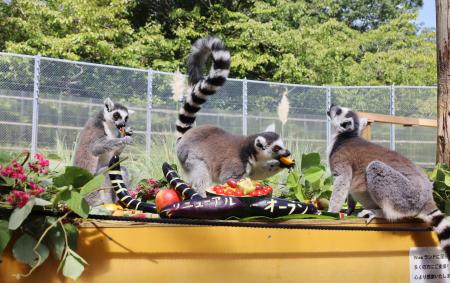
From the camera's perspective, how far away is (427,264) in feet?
8.01

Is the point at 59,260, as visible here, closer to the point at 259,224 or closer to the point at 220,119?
the point at 259,224

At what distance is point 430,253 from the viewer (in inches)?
96.9

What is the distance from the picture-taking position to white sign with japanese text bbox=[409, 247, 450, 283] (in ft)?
7.92

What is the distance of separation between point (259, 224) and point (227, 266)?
181mm

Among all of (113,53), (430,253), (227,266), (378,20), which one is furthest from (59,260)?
(378,20)

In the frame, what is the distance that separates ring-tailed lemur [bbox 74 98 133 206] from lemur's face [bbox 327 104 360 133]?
156 cm

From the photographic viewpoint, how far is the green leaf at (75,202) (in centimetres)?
172

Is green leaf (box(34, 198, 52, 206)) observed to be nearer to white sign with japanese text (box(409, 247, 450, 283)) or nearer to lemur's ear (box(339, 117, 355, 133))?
white sign with japanese text (box(409, 247, 450, 283))

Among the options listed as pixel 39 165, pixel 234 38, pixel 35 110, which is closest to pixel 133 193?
pixel 39 165

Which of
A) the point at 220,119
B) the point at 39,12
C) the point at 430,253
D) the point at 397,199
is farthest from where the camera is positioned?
the point at 39,12

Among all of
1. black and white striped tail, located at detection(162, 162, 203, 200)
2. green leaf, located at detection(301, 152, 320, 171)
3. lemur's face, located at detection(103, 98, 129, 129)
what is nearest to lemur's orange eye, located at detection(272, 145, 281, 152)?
green leaf, located at detection(301, 152, 320, 171)

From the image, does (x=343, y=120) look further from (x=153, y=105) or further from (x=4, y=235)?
(x=153, y=105)

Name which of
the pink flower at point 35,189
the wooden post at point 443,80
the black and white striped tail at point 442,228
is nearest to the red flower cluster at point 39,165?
the pink flower at point 35,189

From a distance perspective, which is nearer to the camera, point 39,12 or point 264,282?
point 264,282
